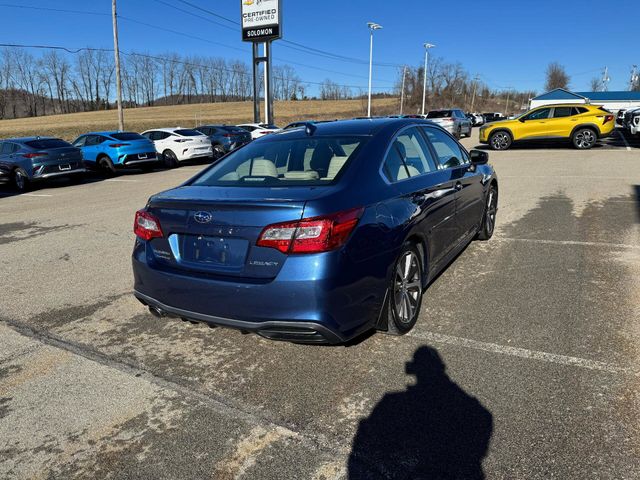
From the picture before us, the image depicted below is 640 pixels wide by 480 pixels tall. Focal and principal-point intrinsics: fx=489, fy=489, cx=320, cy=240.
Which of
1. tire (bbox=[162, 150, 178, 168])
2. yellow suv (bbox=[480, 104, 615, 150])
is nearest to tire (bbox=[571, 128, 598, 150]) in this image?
yellow suv (bbox=[480, 104, 615, 150])

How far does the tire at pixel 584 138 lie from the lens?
1900cm

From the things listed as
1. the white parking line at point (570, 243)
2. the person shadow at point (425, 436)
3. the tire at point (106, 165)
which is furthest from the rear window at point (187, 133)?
the person shadow at point (425, 436)

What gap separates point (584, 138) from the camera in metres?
19.2

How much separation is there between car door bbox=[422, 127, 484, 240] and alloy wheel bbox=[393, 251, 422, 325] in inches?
46.6

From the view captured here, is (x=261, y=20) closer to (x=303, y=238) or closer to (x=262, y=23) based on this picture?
(x=262, y=23)

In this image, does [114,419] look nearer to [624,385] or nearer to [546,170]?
[624,385]

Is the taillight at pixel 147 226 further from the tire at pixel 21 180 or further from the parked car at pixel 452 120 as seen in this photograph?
the parked car at pixel 452 120

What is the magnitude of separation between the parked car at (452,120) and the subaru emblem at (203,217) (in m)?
23.9

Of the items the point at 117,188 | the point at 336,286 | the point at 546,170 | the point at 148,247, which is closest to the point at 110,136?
the point at 117,188

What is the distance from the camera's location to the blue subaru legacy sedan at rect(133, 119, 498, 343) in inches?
109

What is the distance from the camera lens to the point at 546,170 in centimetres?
1367

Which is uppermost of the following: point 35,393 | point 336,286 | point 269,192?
point 269,192

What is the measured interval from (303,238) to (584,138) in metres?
19.9

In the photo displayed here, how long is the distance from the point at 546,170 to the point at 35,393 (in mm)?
13678
